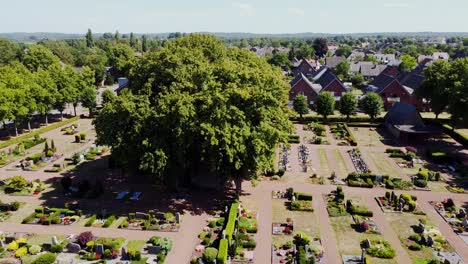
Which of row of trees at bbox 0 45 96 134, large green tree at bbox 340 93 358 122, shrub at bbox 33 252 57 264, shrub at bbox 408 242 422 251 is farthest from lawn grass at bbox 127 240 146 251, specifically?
large green tree at bbox 340 93 358 122

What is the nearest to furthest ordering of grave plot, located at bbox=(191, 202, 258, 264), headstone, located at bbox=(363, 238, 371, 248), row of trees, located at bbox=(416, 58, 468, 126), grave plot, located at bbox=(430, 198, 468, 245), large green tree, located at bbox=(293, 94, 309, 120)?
grave plot, located at bbox=(191, 202, 258, 264) < headstone, located at bbox=(363, 238, 371, 248) < grave plot, located at bbox=(430, 198, 468, 245) < row of trees, located at bbox=(416, 58, 468, 126) < large green tree, located at bbox=(293, 94, 309, 120)

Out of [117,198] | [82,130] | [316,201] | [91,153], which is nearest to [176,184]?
[117,198]

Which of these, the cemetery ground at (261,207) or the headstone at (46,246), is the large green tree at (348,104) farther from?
the headstone at (46,246)

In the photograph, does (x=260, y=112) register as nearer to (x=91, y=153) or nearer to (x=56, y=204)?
(x=56, y=204)

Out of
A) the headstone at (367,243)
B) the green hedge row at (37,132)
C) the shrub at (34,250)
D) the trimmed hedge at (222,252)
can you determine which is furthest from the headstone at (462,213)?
the green hedge row at (37,132)

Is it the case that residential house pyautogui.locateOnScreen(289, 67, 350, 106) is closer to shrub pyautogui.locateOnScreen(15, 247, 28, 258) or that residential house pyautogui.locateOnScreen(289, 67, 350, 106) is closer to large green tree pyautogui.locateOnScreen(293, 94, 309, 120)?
large green tree pyautogui.locateOnScreen(293, 94, 309, 120)

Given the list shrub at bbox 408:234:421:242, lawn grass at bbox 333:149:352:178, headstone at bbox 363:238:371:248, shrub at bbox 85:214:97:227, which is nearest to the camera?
headstone at bbox 363:238:371:248

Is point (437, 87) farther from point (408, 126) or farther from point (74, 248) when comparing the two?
point (74, 248)
